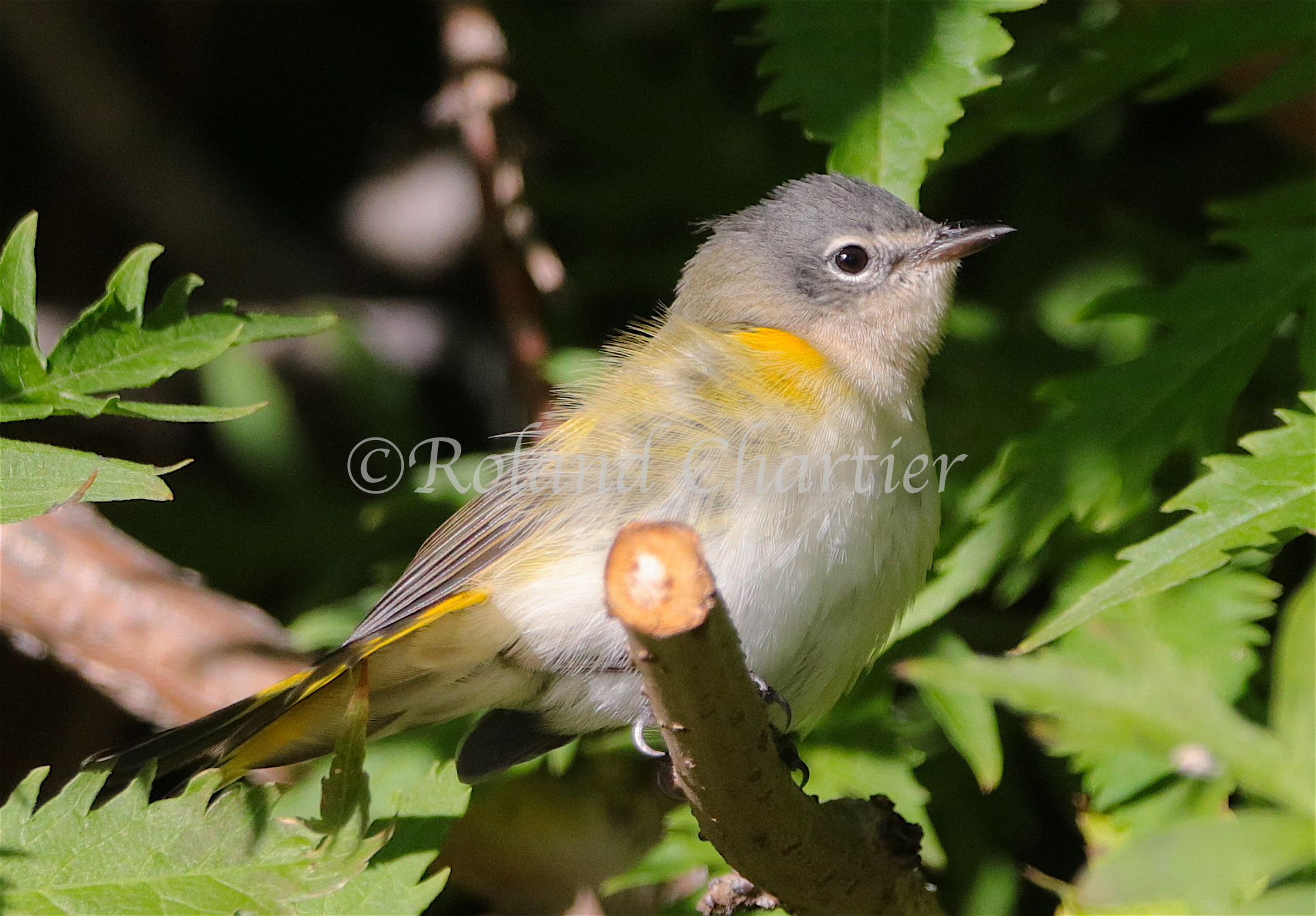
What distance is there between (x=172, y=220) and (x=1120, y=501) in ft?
11.7

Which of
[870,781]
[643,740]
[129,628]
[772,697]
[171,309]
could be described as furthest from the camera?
[129,628]

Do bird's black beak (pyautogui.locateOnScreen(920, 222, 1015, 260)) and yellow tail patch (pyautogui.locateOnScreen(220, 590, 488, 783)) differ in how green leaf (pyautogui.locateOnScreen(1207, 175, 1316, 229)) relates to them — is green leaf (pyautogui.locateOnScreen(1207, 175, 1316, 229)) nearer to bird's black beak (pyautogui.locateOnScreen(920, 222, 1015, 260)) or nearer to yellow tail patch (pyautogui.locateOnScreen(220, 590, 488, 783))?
bird's black beak (pyautogui.locateOnScreen(920, 222, 1015, 260))

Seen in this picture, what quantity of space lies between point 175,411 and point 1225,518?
157 centimetres

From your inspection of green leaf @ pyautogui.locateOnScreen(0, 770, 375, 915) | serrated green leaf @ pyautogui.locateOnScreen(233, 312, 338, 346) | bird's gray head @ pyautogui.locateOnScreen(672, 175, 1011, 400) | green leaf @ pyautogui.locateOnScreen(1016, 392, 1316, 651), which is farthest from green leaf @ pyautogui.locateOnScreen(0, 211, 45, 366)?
green leaf @ pyautogui.locateOnScreen(1016, 392, 1316, 651)

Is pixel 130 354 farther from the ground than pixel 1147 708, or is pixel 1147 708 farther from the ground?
pixel 130 354

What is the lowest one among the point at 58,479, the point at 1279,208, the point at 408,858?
the point at 408,858

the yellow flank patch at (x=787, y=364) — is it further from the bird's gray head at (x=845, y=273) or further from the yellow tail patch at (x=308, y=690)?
the yellow tail patch at (x=308, y=690)

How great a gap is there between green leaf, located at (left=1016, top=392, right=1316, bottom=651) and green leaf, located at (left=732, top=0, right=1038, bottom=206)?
68 centimetres

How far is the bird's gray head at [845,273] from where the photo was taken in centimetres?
273

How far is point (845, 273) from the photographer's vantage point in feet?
9.21

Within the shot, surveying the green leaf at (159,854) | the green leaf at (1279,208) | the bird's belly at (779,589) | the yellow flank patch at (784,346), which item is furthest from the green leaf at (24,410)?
the green leaf at (1279,208)

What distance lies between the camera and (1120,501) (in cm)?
239

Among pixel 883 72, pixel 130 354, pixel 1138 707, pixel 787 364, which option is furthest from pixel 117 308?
pixel 1138 707

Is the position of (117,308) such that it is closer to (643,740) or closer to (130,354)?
(130,354)
